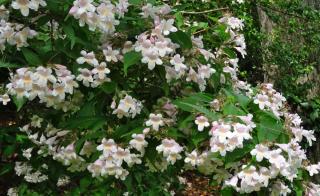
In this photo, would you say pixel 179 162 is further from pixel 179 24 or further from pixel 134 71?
pixel 179 24

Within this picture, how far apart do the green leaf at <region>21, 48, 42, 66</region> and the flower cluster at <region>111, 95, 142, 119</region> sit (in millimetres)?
276

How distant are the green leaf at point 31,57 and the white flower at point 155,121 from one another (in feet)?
1.27

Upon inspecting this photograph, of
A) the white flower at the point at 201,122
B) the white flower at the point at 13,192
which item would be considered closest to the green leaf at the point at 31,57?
the white flower at the point at 201,122

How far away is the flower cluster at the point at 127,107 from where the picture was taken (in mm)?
1638

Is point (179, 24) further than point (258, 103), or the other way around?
point (179, 24)

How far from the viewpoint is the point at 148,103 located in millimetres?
1846

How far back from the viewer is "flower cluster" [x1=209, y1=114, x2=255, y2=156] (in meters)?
1.45

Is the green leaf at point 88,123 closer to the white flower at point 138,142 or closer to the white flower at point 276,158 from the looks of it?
the white flower at point 138,142

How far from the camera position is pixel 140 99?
185 centimetres

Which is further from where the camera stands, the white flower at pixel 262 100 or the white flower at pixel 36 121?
the white flower at pixel 36 121

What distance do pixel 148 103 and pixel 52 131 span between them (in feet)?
1.28

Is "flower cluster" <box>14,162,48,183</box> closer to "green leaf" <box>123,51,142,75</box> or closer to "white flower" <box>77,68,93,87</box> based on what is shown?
"white flower" <box>77,68,93,87</box>

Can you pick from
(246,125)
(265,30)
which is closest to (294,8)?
(265,30)

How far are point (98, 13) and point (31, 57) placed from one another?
253 mm
